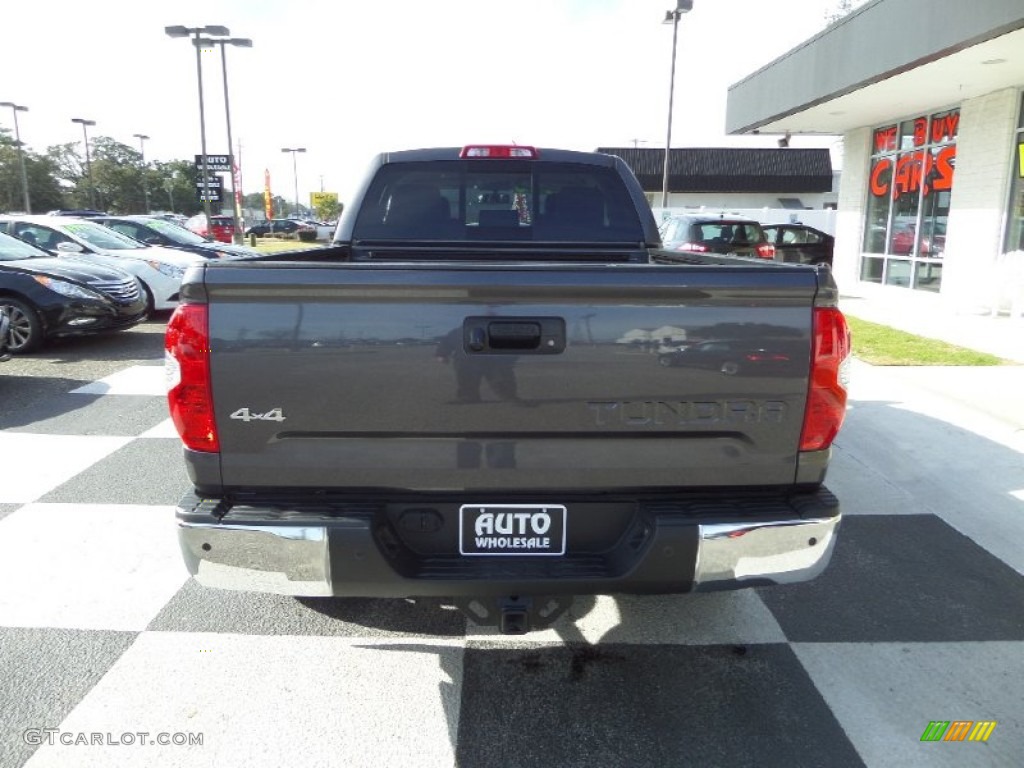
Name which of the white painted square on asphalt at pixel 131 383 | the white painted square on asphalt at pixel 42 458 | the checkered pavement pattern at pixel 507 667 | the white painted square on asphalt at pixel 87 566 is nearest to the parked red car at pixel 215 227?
the white painted square on asphalt at pixel 131 383

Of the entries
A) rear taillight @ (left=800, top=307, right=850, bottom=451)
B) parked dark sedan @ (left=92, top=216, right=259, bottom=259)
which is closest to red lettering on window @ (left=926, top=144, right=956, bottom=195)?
parked dark sedan @ (left=92, top=216, right=259, bottom=259)

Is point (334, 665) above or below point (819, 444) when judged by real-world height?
below

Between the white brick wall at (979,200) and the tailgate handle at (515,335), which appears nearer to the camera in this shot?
the tailgate handle at (515,335)

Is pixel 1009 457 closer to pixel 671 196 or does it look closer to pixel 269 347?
pixel 269 347

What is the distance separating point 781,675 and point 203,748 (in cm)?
213

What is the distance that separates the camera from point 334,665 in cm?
297

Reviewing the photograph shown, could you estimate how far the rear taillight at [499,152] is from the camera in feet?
13.8

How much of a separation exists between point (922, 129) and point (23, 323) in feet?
50.6

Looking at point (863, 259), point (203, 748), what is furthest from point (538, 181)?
point (863, 259)

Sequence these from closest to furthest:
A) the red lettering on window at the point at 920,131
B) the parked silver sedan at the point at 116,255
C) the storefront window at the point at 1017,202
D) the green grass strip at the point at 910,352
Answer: the green grass strip at the point at 910,352 → the parked silver sedan at the point at 116,255 → the storefront window at the point at 1017,202 → the red lettering on window at the point at 920,131

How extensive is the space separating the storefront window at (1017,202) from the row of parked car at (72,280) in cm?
1281

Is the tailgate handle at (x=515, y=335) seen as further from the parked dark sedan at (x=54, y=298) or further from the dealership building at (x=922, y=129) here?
the dealership building at (x=922, y=129)

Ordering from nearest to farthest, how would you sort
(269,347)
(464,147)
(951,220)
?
(269,347), (464,147), (951,220)

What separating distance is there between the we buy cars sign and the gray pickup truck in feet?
86.3
